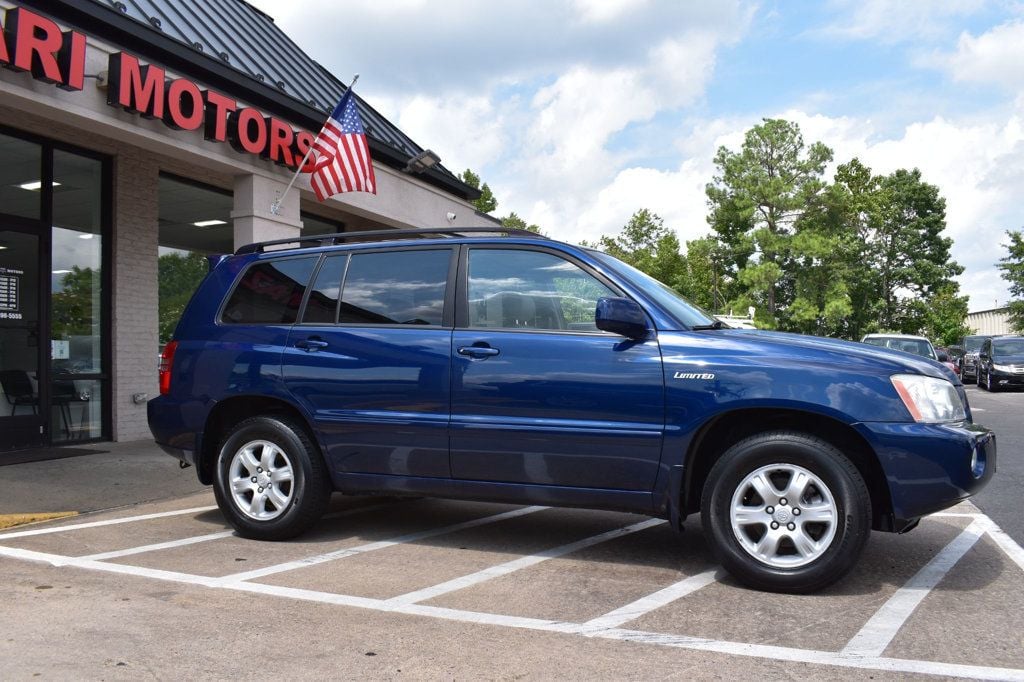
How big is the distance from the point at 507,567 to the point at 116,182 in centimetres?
840

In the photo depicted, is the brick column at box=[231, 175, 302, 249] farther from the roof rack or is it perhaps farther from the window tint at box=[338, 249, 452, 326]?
the window tint at box=[338, 249, 452, 326]

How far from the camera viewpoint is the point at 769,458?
436 cm

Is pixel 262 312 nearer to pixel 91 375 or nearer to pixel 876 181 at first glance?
pixel 91 375

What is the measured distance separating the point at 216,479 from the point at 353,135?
21.4 ft

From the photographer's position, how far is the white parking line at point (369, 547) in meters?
4.70

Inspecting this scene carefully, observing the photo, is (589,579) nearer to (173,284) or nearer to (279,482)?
(279,482)

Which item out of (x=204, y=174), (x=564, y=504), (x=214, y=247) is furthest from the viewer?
(x=214, y=247)

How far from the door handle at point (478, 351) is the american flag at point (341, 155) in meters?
6.69

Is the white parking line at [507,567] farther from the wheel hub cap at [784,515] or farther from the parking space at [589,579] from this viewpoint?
the wheel hub cap at [784,515]

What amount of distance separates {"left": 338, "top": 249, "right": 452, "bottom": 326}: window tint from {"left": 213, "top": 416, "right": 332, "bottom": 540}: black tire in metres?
0.83

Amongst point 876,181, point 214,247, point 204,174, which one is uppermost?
point 876,181

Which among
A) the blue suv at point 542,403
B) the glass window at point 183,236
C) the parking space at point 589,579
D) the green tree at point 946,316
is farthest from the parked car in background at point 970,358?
the blue suv at point 542,403

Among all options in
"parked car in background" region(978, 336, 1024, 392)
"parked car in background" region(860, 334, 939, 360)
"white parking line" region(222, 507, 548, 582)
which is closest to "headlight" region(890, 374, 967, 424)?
"white parking line" region(222, 507, 548, 582)

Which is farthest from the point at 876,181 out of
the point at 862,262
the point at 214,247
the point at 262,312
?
the point at 262,312
